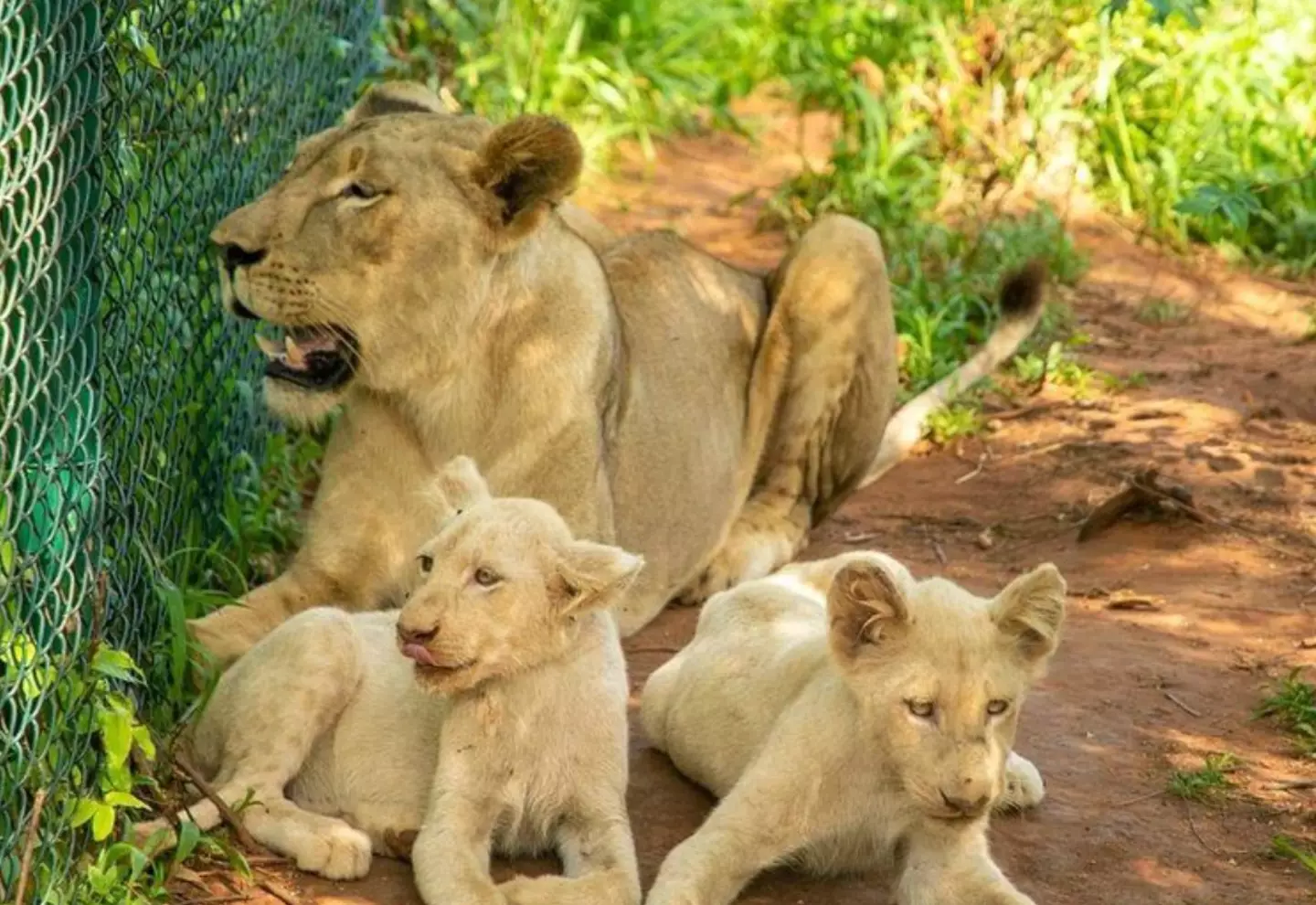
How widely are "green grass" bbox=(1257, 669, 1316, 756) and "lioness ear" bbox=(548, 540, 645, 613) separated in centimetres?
212

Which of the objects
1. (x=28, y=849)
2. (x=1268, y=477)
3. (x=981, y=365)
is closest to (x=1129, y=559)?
(x=1268, y=477)

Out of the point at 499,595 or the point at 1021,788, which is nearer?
the point at 499,595

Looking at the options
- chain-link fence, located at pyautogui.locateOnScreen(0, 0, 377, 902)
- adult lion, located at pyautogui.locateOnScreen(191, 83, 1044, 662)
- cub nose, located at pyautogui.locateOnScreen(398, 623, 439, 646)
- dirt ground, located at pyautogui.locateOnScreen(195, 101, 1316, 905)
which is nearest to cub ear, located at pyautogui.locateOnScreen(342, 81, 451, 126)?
adult lion, located at pyautogui.locateOnScreen(191, 83, 1044, 662)

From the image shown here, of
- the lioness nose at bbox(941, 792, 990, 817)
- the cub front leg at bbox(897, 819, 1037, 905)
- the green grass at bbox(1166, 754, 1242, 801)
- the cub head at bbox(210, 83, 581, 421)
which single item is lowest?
the green grass at bbox(1166, 754, 1242, 801)

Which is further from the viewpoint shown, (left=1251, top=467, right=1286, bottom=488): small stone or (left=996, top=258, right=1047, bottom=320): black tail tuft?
(left=996, top=258, right=1047, bottom=320): black tail tuft

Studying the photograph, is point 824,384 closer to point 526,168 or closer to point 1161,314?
point 526,168

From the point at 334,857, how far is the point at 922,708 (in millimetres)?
1219

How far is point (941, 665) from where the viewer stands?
4.40m

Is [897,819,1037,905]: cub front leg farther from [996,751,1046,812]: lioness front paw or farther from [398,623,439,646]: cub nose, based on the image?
[398,623,439,646]: cub nose

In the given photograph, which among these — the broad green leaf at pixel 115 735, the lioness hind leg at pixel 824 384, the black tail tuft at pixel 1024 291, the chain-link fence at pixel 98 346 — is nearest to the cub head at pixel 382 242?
the chain-link fence at pixel 98 346

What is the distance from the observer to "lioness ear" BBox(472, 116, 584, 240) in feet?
18.4

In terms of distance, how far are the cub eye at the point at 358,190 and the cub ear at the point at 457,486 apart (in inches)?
39.2

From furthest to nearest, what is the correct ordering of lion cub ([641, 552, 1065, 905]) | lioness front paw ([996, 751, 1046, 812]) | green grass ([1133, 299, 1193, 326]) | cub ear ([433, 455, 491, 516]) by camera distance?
green grass ([1133, 299, 1193, 326])
lioness front paw ([996, 751, 1046, 812])
cub ear ([433, 455, 491, 516])
lion cub ([641, 552, 1065, 905])

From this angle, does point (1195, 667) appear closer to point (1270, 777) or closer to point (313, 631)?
point (1270, 777)
